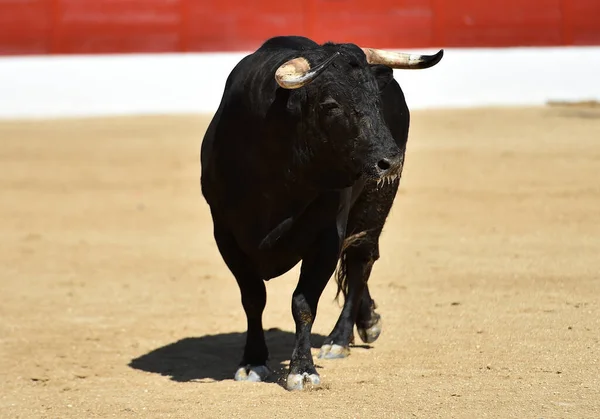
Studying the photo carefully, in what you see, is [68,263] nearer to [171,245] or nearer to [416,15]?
[171,245]

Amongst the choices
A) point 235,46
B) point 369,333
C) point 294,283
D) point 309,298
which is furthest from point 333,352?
point 235,46

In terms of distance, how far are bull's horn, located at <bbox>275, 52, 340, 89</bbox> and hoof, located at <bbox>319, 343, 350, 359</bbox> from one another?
166cm

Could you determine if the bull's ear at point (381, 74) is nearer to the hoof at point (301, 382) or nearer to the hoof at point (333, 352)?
the hoof at point (301, 382)

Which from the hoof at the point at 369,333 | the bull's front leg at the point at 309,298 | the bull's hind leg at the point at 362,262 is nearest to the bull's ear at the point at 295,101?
the bull's front leg at the point at 309,298

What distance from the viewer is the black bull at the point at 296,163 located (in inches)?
216

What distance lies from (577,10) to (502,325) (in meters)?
9.54

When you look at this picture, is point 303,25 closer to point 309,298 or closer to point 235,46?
point 235,46

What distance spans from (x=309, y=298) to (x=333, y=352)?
79 cm

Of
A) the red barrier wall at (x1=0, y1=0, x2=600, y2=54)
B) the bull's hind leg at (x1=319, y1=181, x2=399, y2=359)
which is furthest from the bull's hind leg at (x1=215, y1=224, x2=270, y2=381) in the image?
the red barrier wall at (x1=0, y1=0, x2=600, y2=54)

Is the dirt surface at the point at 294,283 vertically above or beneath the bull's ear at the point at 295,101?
beneath

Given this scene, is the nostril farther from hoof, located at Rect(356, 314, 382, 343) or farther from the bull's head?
hoof, located at Rect(356, 314, 382, 343)

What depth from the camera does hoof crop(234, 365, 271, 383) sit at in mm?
6020

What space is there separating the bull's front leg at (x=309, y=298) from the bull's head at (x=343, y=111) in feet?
1.30

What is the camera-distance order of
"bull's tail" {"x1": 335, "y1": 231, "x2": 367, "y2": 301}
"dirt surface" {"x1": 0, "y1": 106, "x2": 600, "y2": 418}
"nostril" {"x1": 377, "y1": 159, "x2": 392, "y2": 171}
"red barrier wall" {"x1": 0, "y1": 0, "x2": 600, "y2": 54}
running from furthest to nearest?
"red barrier wall" {"x1": 0, "y1": 0, "x2": 600, "y2": 54} < "bull's tail" {"x1": 335, "y1": 231, "x2": 367, "y2": 301} < "dirt surface" {"x1": 0, "y1": 106, "x2": 600, "y2": 418} < "nostril" {"x1": 377, "y1": 159, "x2": 392, "y2": 171}
